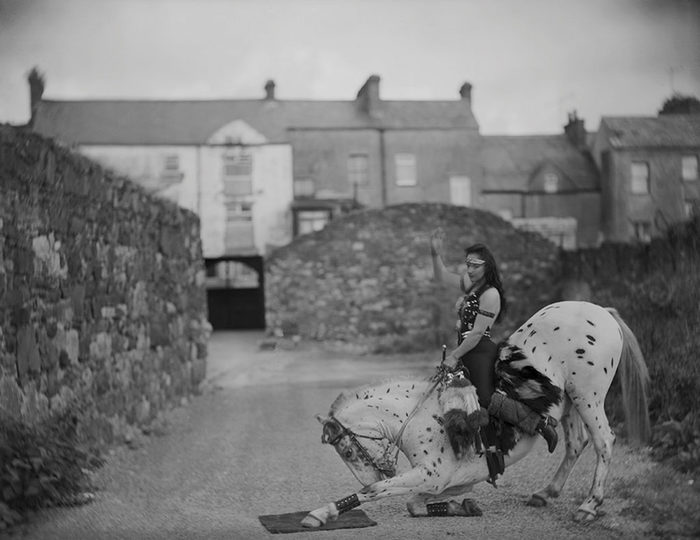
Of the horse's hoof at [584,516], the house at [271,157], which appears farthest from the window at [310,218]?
the horse's hoof at [584,516]

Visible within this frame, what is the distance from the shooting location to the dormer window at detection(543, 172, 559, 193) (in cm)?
3350

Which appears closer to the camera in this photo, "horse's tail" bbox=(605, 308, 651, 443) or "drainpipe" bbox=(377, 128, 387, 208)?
"horse's tail" bbox=(605, 308, 651, 443)

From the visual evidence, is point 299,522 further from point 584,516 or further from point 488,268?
point 488,268

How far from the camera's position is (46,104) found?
26078mm

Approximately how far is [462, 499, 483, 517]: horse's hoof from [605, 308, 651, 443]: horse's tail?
5.08ft

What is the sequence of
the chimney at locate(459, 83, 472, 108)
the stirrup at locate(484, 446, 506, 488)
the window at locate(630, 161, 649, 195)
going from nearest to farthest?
1. the stirrup at locate(484, 446, 506, 488)
2. the window at locate(630, 161, 649, 195)
3. the chimney at locate(459, 83, 472, 108)

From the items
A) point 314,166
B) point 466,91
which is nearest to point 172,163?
point 314,166

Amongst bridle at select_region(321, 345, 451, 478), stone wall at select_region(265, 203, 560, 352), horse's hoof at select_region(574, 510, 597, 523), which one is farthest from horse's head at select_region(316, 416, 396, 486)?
stone wall at select_region(265, 203, 560, 352)

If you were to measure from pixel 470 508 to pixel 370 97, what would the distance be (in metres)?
28.6

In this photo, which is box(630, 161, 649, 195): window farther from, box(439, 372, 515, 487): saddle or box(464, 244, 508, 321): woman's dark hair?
box(439, 372, 515, 487): saddle

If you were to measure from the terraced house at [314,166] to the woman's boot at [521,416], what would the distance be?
22.8 metres

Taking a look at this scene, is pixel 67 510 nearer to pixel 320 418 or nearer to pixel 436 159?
pixel 320 418

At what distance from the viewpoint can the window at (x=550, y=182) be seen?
33.5 meters

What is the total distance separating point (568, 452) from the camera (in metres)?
5.56
